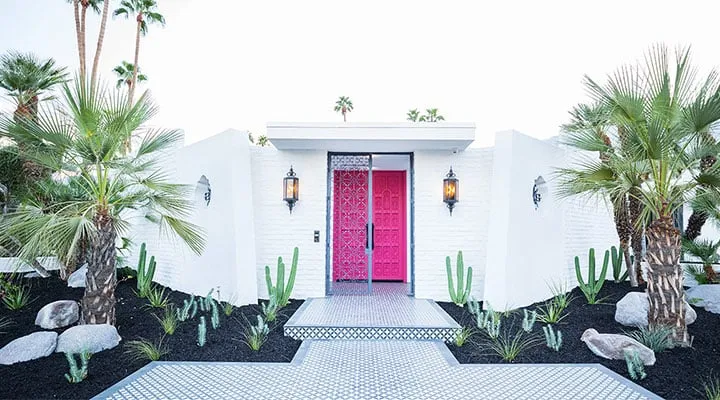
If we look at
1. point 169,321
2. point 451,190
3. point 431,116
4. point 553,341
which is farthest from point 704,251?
point 431,116

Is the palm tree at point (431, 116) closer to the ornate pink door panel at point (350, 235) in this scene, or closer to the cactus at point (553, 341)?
the ornate pink door panel at point (350, 235)

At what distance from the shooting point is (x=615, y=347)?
4172 mm

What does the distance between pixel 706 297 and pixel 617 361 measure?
11.2ft

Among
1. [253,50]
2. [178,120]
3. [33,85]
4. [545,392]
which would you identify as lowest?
[545,392]

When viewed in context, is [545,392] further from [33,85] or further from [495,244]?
[33,85]

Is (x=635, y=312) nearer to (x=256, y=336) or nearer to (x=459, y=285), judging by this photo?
(x=459, y=285)

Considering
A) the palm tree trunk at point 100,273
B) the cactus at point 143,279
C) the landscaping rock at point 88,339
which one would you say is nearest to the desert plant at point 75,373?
the landscaping rock at point 88,339

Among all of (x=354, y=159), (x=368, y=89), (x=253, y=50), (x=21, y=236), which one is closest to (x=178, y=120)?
(x=253, y=50)

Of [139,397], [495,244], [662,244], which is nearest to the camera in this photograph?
[139,397]

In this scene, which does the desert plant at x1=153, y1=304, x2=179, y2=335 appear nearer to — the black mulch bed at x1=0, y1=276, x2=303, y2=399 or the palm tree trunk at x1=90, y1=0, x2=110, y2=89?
the black mulch bed at x1=0, y1=276, x2=303, y2=399

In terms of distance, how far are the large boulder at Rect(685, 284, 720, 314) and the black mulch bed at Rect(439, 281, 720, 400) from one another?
0.49ft

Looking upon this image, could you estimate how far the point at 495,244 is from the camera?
20.9 ft

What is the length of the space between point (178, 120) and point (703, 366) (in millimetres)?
14705

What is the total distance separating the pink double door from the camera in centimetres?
774
